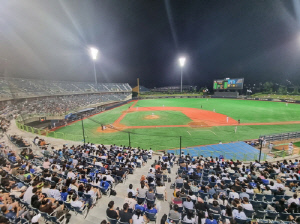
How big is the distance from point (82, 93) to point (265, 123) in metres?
57.1

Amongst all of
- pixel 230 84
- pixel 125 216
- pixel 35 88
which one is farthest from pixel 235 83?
pixel 125 216

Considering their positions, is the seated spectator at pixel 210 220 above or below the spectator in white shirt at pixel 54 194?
below

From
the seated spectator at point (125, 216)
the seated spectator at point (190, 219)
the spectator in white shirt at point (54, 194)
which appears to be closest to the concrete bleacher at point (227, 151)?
the seated spectator at point (190, 219)

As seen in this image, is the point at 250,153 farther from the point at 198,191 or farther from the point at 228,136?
the point at 198,191

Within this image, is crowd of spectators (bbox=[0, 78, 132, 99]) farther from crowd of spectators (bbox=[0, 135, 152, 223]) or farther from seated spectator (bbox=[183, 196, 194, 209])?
seated spectator (bbox=[183, 196, 194, 209])

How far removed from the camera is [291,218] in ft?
18.7

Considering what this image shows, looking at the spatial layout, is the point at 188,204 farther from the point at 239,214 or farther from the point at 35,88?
the point at 35,88

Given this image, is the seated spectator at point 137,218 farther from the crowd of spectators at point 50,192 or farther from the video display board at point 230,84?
the video display board at point 230,84

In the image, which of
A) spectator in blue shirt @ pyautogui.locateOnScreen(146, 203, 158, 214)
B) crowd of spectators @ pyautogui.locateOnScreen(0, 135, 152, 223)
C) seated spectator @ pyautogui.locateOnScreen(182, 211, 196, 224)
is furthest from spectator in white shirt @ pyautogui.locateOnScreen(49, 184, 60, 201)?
seated spectator @ pyautogui.locateOnScreen(182, 211, 196, 224)

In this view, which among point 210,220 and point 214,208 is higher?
point 210,220

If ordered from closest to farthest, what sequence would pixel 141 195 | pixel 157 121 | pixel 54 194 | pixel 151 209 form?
1. pixel 151 209
2. pixel 54 194
3. pixel 141 195
4. pixel 157 121

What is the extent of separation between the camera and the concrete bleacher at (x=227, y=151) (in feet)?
52.0

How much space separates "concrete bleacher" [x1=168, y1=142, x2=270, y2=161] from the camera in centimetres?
1586

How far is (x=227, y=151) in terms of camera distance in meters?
17.1
